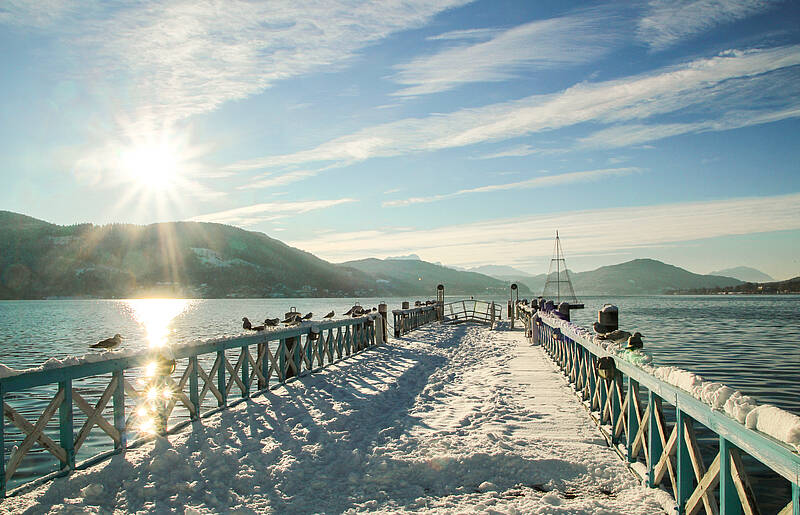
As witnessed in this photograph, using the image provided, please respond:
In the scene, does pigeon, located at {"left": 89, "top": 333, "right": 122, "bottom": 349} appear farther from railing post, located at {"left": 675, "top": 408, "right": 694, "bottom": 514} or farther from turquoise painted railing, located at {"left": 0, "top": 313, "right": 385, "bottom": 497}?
railing post, located at {"left": 675, "top": 408, "right": 694, "bottom": 514}

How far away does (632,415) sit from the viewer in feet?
23.2

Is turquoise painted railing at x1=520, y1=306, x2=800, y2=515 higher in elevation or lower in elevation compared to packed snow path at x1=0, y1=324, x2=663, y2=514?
higher

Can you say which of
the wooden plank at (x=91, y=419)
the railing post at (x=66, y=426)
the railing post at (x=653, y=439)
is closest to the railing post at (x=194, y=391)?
the wooden plank at (x=91, y=419)

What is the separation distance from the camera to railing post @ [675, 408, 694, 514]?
5.06 metres

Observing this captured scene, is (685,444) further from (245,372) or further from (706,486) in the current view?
(245,372)

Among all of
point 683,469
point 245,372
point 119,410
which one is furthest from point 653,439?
point 245,372

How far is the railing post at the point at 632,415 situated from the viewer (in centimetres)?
688

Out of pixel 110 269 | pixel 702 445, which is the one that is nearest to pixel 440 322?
pixel 702 445

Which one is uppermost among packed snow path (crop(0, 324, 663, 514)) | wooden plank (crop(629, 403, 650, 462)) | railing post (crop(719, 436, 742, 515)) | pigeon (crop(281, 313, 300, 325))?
pigeon (crop(281, 313, 300, 325))

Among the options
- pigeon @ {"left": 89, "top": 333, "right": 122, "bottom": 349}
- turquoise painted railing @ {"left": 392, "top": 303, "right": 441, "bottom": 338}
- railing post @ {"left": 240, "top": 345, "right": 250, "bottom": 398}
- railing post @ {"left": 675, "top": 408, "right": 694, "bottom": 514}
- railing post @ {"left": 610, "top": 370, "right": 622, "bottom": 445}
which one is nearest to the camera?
railing post @ {"left": 675, "top": 408, "right": 694, "bottom": 514}

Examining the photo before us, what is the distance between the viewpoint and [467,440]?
796 cm

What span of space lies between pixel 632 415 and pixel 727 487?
3.14 m

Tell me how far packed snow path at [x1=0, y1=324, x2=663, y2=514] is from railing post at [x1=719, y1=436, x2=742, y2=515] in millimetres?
1540

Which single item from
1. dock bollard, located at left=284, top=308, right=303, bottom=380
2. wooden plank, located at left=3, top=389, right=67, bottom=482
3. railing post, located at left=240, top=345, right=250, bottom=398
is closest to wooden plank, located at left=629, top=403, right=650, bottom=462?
wooden plank, located at left=3, top=389, right=67, bottom=482
